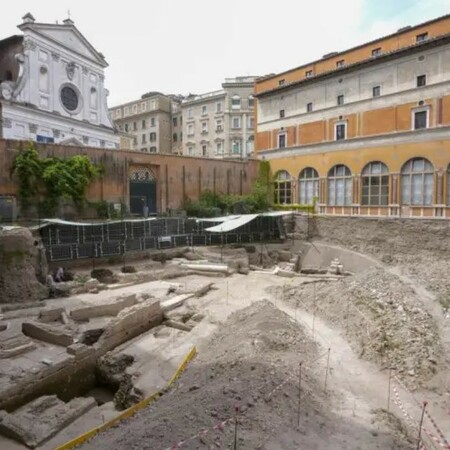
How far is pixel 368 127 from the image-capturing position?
1111 inches

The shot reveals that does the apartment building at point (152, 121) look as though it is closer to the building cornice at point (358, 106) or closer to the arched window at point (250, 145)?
the arched window at point (250, 145)

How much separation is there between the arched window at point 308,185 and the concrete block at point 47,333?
79.5ft

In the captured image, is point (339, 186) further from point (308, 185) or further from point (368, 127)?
point (368, 127)

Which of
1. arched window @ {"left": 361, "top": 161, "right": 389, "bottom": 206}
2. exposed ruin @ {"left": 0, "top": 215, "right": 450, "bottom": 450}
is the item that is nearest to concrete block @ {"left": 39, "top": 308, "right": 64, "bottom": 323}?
exposed ruin @ {"left": 0, "top": 215, "right": 450, "bottom": 450}

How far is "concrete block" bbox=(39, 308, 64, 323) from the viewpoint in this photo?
45.1ft

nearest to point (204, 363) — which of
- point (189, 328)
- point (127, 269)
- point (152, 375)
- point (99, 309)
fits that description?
point (152, 375)

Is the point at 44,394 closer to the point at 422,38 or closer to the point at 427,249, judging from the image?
the point at 427,249

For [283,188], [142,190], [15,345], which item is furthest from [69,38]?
[15,345]

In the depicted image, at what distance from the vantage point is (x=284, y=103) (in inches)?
1334

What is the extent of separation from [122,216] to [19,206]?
20.7 feet

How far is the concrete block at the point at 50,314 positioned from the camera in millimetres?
13738

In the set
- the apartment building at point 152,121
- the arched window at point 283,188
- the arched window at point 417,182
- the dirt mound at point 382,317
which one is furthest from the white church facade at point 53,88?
the arched window at point 417,182

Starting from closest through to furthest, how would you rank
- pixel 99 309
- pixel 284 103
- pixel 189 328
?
pixel 189 328, pixel 99 309, pixel 284 103

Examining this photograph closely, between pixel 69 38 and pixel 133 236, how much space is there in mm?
25180
